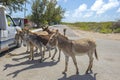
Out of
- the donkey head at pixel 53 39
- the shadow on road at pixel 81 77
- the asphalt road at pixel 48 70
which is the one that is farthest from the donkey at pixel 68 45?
the asphalt road at pixel 48 70

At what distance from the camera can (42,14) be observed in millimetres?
66188

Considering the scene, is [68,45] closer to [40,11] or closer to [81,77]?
[81,77]

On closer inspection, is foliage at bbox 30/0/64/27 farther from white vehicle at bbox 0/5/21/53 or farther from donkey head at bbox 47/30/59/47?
donkey head at bbox 47/30/59/47

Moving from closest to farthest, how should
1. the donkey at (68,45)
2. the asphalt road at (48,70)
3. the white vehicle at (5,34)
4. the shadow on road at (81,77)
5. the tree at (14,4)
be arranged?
the shadow on road at (81,77) < the asphalt road at (48,70) < the donkey at (68,45) < the white vehicle at (5,34) < the tree at (14,4)

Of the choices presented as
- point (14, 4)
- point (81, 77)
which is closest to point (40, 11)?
point (14, 4)

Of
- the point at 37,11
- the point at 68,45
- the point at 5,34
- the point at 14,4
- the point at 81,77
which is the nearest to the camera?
the point at 81,77

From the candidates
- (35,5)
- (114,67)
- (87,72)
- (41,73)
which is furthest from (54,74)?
(35,5)

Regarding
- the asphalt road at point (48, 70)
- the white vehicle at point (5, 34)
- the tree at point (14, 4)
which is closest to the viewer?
the asphalt road at point (48, 70)

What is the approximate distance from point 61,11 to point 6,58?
3001 inches

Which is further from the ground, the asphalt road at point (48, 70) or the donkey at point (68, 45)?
the donkey at point (68, 45)

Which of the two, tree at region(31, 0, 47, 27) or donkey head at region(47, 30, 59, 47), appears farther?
tree at region(31, 0, 47, 27)

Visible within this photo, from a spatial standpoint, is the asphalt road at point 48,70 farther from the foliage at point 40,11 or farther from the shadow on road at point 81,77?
the foliage at point 40,11

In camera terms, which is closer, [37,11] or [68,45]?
[68,45]

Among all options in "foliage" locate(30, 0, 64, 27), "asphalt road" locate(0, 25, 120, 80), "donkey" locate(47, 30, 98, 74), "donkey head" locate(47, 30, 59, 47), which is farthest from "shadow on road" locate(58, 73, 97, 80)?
"foliage" locate(30, 0, 64, 27)
